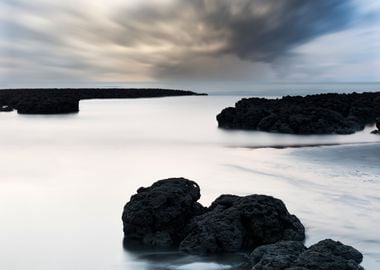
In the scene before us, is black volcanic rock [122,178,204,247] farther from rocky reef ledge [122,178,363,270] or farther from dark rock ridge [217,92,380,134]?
dark rock ridge [217,92,380,134]

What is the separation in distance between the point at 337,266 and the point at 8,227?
579 cm

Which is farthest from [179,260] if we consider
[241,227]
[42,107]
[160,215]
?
[42,107]

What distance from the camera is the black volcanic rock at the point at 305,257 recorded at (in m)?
5.63

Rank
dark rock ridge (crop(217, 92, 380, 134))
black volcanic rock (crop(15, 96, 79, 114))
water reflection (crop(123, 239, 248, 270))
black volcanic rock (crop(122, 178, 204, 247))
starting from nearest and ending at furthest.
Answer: water reflection (crop(123, 239, 248, 270)) → black volcanic rock (crop(122, 178, 204, 247)) → dark rock ridge (crop(217, 92, 380, 134)) → black volcanic rock (crop(15, 96, 79, 114))

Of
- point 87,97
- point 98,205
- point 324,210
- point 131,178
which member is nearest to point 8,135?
point 131,178

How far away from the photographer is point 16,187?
508 inches

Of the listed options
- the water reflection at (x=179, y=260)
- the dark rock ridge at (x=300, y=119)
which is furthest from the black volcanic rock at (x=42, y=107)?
the water reflection at (x=179, y=260)

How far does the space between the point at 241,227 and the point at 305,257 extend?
2.00m

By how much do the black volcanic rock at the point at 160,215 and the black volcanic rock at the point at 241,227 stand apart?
8.9 inches

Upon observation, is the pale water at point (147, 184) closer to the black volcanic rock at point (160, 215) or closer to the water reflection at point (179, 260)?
the water reflection at point (179, 260)

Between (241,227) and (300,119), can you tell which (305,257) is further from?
(300,119)

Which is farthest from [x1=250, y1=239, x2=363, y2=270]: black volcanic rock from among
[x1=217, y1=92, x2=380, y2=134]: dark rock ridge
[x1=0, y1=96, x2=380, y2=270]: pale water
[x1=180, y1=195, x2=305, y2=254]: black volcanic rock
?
[x1=217, y1=92, x2=380, y2=134]: dark rock ridge

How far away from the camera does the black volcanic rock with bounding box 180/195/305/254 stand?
290 inches

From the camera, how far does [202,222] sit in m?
7.65
